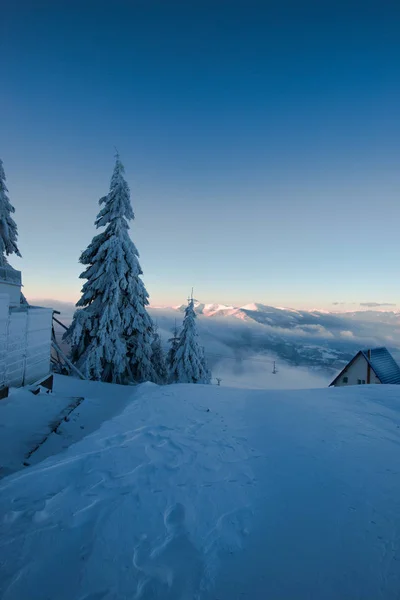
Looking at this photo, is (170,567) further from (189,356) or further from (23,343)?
(189,356)

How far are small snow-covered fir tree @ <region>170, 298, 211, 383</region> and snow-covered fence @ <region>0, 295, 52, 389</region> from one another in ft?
40.4

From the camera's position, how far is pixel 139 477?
12.1 ft

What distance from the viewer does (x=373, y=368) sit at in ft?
66.7

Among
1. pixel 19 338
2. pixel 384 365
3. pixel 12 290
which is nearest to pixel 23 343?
pixel 19 338

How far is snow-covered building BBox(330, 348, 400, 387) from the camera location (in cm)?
2034

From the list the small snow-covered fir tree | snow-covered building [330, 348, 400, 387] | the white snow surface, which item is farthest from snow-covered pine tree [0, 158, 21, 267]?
snow-covered building [330, 348, 400, 387]

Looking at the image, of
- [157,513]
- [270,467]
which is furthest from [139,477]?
[270,467]

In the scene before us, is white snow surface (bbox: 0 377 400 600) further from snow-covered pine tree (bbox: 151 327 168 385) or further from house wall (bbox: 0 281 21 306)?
snow-covered pine tree (bbox: 151 327 168 385)

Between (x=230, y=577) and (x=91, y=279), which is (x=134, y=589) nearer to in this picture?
(x=230, y=577)

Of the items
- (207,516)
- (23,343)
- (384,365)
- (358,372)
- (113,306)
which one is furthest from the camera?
(358,372)

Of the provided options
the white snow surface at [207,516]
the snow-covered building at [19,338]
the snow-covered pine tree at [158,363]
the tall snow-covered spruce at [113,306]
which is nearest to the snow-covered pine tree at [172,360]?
the snow-covered pine tree at [158,363]

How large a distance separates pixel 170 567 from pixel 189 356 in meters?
18.5

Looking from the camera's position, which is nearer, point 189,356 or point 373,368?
point 373,368

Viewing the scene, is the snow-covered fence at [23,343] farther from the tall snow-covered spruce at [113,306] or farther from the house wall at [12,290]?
the tall snow-covered spruce at [113,306]
